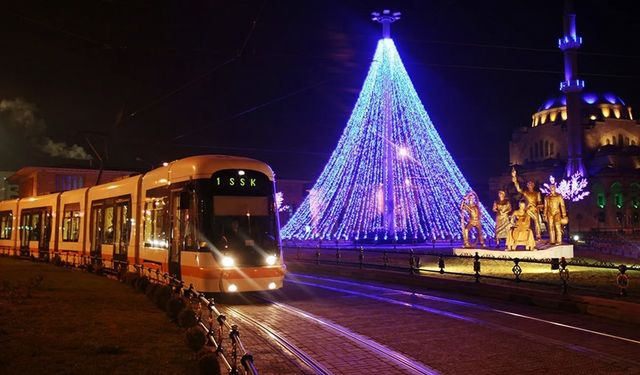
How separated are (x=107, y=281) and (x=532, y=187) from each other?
18667 mm

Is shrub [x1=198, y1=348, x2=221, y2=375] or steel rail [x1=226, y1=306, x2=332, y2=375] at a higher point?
shrub [x1=198, y1=348, x2=221, y2=375]

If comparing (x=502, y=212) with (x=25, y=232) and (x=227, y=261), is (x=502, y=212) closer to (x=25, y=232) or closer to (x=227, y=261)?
(x=227, y=261)

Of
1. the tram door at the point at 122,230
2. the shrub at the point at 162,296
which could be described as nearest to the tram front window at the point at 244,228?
the shrub at the point at 162,296

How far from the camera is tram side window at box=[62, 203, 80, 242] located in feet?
83.5

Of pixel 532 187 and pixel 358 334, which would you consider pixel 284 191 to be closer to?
pixel 532 187

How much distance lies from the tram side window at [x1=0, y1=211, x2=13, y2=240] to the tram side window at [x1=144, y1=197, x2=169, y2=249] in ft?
71.5

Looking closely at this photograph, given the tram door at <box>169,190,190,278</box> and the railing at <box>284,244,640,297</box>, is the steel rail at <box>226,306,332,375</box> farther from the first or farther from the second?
the railing at <box>284,244,640,297</box>

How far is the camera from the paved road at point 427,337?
26.6ft

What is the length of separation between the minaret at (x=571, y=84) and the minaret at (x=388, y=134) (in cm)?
4629

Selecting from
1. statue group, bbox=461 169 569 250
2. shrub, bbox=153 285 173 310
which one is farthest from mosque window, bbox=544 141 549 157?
shrub, bbox=153 285 173 310

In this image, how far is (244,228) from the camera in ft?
47.1

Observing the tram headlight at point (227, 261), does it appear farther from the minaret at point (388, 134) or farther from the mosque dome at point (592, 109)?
the mosque dome at point (592, 109)

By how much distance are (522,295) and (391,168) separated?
22.3 meters

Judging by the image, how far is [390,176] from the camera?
36656 mm
